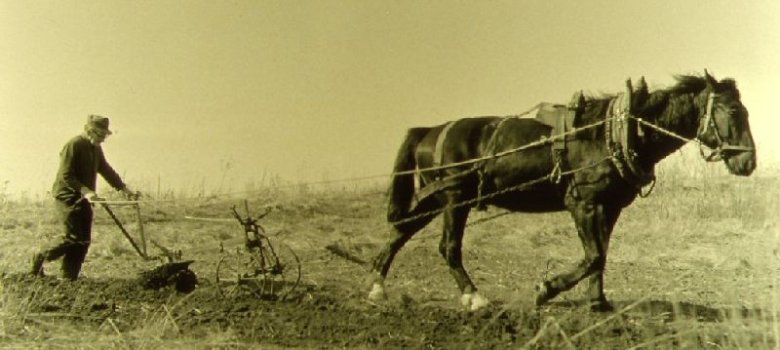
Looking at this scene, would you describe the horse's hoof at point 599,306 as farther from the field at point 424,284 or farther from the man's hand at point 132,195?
the man's hand at point 132,195

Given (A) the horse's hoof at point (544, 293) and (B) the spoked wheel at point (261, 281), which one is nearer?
(A) the horse's hoof at point (544, 293)

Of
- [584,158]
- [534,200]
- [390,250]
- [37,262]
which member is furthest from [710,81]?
[37,262]

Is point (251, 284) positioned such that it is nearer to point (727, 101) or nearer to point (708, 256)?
point (727, 101)

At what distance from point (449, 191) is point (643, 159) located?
1974 millimetres

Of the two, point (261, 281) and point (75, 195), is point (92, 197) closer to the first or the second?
point (75, 195)

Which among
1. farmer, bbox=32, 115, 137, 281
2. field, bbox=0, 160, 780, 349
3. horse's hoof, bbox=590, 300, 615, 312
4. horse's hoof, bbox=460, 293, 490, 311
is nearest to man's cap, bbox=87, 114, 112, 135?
farmer, bbox=32, 115, 137, 281

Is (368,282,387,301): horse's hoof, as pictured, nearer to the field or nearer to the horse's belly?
the field

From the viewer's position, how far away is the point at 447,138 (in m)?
8.16

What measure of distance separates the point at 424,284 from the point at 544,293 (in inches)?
89.4

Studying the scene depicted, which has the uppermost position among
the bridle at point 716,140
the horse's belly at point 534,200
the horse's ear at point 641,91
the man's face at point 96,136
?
the horse's ear at point 641,91

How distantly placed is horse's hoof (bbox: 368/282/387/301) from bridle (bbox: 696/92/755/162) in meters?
3.24

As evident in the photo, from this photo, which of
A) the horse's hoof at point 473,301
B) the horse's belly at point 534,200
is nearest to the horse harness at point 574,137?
the horse's belly at point 534,200

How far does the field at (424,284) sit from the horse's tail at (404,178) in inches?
33.1

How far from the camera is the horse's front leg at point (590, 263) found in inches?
265
